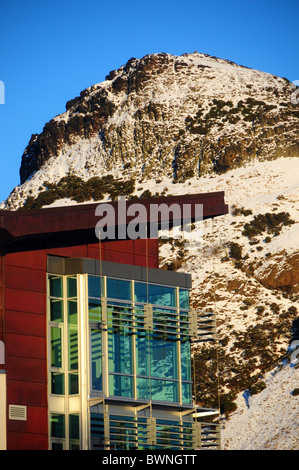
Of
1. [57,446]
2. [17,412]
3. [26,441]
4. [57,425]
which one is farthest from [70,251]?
[26,441]

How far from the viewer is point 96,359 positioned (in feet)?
88.0

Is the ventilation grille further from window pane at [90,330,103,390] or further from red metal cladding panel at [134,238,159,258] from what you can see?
red metal cladding panel at [134,238,159,258]

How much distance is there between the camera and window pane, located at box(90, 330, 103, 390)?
26.6m

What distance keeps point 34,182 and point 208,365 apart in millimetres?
57145

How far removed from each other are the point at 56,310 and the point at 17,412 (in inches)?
137

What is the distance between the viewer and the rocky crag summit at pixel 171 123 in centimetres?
11088

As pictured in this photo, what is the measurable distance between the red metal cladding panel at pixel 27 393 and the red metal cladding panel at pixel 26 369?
0.38 ft

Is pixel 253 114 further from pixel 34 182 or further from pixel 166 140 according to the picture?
pixel 34 182

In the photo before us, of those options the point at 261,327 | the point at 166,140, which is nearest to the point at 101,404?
the point at 261,327

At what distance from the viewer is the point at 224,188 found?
3969 inches

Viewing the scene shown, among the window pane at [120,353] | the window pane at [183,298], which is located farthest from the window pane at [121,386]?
the window pane at [183,298]

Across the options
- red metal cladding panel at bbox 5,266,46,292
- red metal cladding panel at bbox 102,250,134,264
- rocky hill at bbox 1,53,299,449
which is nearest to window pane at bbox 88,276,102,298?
red metal cladding panel at bbox 102,250,134,264

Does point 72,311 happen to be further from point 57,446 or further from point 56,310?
point 57,446
